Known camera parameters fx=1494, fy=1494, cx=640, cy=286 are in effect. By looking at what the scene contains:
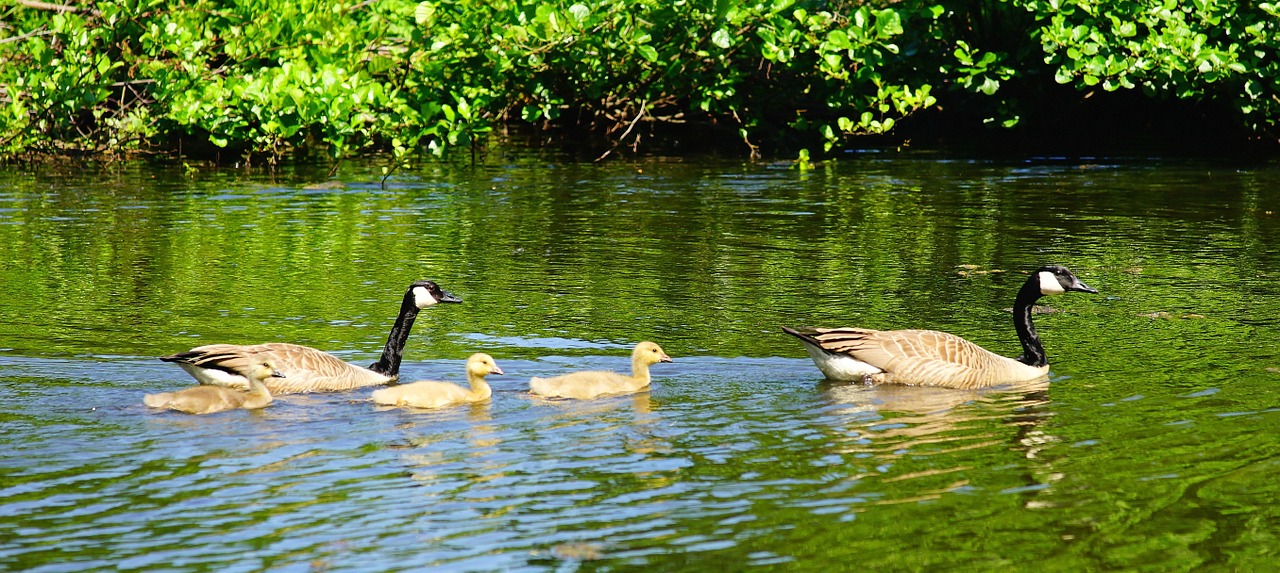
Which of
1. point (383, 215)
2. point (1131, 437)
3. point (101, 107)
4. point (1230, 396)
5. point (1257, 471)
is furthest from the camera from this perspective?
point (101, 107)

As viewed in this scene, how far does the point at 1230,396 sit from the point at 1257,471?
177cm

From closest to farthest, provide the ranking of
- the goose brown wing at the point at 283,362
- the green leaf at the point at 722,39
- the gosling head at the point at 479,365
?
the gosling head at the point at 479,365
the goose brown wing at the point at 283,362
the green leaf at the point at 722,39

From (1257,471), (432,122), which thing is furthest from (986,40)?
(1257,471)

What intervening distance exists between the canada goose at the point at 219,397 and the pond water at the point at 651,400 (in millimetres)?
114

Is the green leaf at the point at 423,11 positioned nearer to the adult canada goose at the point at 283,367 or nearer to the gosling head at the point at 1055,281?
the adult canada goose at the point at 283,367

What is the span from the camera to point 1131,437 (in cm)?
886

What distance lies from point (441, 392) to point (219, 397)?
1435 mm

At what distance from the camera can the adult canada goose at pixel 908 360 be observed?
10641 mm

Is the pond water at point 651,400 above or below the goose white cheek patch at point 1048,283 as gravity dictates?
below

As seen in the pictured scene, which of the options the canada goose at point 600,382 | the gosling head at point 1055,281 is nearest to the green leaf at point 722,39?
the gosling head at point 1055,281

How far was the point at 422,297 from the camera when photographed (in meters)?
11.6

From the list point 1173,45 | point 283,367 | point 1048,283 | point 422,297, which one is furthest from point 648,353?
point 1173,45

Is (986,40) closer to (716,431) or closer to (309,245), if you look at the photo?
(309,245)

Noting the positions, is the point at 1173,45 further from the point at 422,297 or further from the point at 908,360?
the point at 422,297
